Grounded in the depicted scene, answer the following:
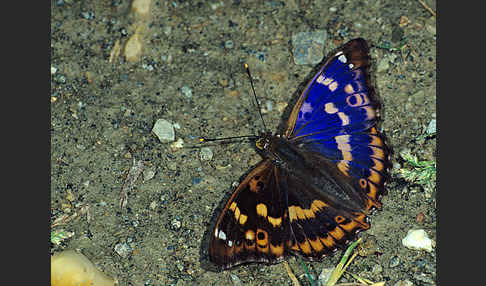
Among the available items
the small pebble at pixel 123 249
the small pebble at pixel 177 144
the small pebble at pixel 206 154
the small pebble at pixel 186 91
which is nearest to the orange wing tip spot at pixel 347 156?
the small pebble at pixel 206 154

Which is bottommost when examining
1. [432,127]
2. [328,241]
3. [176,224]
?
[176,224]

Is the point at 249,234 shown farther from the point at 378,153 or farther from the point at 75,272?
the point at 75,272

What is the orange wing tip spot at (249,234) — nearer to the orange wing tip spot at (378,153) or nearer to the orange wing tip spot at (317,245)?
the orange wing tip spot at (317,245)

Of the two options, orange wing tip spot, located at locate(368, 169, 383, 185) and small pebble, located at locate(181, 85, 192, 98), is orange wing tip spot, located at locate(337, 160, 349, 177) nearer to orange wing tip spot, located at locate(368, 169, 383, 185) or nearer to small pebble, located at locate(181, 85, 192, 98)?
orange wing tip spot, located at locate(368, 169, 383, 185)

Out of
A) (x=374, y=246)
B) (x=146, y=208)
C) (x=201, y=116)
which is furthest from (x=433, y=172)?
(x=146, y=208)

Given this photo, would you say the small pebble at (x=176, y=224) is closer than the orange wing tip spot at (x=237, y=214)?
No

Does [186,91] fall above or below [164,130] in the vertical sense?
above

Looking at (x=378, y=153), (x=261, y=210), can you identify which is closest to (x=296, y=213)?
(x=261, y=210)
